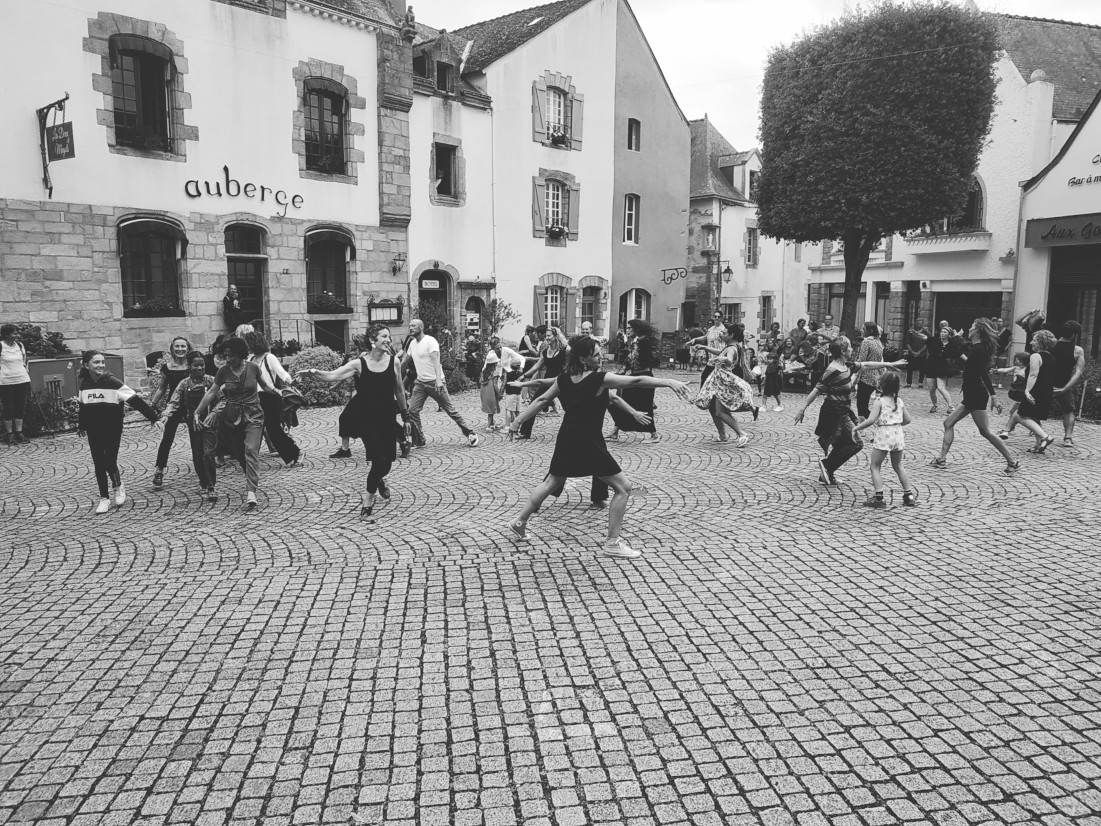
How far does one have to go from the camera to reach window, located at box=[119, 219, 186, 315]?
16281 mm

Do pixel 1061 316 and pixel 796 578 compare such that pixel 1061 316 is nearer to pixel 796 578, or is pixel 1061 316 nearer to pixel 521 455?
pixel 521 455

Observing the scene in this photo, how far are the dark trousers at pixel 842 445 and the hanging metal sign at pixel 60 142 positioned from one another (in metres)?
13.1

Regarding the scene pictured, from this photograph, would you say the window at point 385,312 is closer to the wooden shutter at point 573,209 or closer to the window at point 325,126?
the window at point 325,126

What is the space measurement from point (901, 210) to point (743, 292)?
15596mm

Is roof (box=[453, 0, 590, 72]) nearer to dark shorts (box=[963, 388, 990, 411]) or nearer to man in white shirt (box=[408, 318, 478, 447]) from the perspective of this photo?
man in white shirt (box=[408, 318, 478, 447])

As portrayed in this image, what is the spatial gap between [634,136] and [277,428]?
21414 millimetres

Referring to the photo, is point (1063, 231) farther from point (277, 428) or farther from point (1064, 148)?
point (277, 428)

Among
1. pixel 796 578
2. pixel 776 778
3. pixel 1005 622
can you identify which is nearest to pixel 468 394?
pixel 796 578

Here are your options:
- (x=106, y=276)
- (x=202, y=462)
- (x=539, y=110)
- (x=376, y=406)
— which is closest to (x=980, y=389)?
(x=376, y=406)

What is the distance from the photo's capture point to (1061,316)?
22609 millimetres

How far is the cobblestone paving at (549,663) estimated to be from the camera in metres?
3.55

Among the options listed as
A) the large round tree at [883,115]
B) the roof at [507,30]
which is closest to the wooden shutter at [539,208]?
the roof at [507,30]

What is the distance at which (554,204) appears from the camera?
25.8 meters

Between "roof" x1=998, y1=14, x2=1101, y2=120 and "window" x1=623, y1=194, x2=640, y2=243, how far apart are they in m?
12.4
